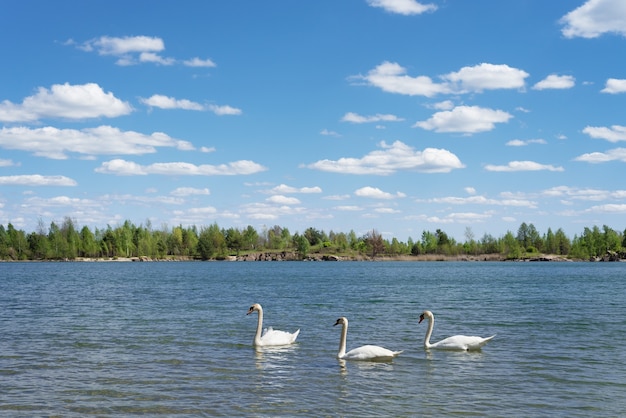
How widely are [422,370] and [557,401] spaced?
483 cm

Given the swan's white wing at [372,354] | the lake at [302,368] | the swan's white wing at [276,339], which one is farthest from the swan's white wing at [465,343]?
the swan's white wing at [276,339]

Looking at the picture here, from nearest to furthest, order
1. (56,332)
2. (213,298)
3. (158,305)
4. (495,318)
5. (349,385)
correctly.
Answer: (349,385)
(56,332)
(495,318)
(158,305)
(213,298)

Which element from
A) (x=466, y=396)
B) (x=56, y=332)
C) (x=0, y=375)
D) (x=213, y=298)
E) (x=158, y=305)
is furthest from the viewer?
(x=213, y=298)

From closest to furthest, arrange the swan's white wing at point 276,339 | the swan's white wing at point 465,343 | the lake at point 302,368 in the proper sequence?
the lake at point 302,368, the swan's white wing at point 465,343, the swan's white wing at point 276,339

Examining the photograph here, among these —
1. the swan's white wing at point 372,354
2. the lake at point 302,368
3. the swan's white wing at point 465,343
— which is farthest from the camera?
the swan's white wing at point 465,343

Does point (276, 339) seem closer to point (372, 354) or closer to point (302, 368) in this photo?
point (302, 368)

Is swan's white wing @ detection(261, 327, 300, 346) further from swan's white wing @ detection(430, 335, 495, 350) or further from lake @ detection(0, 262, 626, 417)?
swan's white wing @ detection(430, 335, 495, 350)

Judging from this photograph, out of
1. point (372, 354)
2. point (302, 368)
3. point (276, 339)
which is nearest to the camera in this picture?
point (302, 368)

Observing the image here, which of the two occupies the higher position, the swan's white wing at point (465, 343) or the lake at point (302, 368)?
the swan's white wing at point (465, 343)

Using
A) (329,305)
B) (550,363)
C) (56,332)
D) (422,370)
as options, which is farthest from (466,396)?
(329,305)

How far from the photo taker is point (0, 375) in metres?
18.8

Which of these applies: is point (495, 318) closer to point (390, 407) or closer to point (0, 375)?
point (390, 407)

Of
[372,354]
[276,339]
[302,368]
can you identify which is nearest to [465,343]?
[372,354]

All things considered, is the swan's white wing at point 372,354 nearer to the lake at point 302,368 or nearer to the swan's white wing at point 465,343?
the lake at point 302,368
